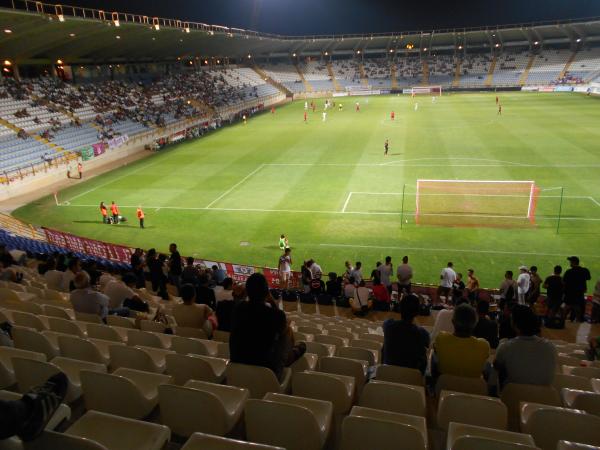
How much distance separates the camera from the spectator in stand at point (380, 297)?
13.3m

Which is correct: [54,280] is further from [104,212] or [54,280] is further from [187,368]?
[104,212]

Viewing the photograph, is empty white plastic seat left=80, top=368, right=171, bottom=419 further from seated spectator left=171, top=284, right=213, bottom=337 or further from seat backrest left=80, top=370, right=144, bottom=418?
seated spectator left=171, top=284, right=213, bottom=337

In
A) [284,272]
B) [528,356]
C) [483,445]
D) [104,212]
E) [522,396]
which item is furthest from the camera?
[104,212]

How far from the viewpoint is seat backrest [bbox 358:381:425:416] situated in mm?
4387

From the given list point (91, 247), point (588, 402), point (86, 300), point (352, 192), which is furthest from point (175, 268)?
point (352, 192)

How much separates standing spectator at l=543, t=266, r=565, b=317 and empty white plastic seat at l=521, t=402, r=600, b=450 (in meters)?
9.31

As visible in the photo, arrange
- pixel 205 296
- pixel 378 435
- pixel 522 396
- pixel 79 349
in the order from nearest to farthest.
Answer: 1. pixel 378 435
2. pixel 522 396
3. pixel 79 349
4. pixel 205 296

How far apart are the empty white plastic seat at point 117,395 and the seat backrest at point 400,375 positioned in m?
2.48

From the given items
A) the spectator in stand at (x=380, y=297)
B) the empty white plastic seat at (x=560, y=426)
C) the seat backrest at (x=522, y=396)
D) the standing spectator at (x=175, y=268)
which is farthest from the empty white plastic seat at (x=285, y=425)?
the standing spectator at (x=175, y=268)

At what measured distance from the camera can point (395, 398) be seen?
445 centimetres

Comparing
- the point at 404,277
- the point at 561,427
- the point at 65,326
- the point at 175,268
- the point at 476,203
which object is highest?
the point at 561,427

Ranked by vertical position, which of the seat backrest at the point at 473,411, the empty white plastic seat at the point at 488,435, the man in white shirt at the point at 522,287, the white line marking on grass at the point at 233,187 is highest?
the empty white plastic seat at the point at 488,435

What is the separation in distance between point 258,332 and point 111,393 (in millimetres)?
1477

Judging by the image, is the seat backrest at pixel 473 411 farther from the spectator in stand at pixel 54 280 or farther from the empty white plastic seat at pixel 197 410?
the spectator in stand at pixel 54 280
